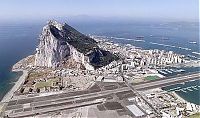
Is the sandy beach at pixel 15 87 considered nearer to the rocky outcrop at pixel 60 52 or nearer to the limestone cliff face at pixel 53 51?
the limestone cliff face at pixel 53 51

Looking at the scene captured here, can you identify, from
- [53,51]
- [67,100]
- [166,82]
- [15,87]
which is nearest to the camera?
[67,100]

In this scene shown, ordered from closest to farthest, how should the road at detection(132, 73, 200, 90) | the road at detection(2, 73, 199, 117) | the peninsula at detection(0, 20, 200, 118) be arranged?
the peninsula at detection(0, 20, 200, 118) < the road at detection(2, 73, 199, 117) < the road at detection(132, 73, 200, 90)

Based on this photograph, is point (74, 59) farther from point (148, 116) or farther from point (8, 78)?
point (148, 116)

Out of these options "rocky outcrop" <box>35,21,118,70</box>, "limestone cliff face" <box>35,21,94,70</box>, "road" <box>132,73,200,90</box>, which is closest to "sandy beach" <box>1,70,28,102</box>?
"limestone cliff face" <box>35,21,94,70</box>

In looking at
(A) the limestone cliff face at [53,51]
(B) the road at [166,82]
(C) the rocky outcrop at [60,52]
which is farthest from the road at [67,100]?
(A) the limestone cliff face at [53,51]

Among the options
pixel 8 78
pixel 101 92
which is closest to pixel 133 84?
pixel 101 92

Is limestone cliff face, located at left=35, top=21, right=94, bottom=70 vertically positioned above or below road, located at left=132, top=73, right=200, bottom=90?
above

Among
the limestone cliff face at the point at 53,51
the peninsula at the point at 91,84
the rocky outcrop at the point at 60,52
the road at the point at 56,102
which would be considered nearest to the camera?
the peninsula at the point at 91,84

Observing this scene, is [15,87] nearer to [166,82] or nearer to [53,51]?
[53,51]

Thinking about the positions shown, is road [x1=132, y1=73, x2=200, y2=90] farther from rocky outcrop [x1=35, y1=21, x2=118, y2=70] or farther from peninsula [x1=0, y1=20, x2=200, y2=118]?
rocky outcrop [x1=35, y1=21, x2=118, y2=70]

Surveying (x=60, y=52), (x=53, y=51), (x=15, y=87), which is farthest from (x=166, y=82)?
(x=53, y=51)

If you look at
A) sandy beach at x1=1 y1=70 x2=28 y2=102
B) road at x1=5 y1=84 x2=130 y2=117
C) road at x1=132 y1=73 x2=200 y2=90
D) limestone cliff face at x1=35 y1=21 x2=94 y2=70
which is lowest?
sandy beach at x1=1 y1=70 x2=28 y2=102
